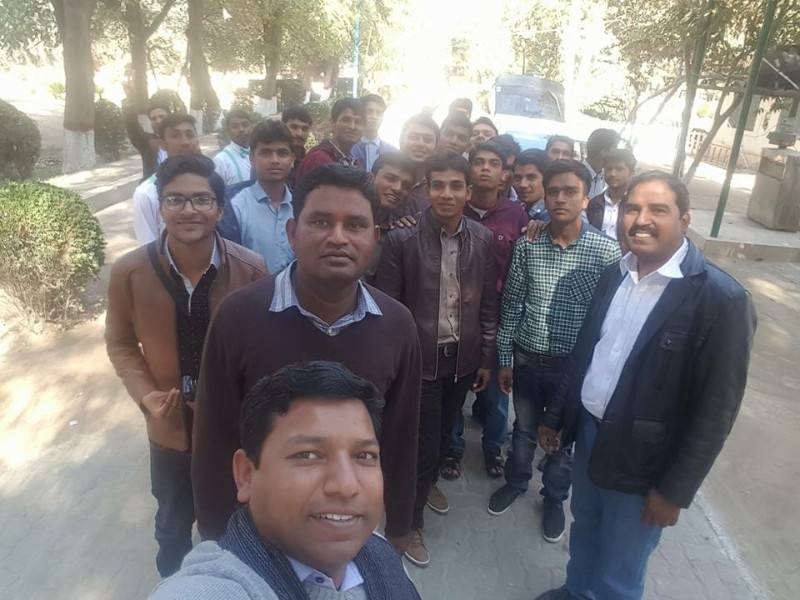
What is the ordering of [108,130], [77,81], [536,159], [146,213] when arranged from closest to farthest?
[146,213] < [536,159] < [77,81] < [108,130]

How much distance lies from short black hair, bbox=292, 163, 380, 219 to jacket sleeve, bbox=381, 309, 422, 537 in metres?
0.40

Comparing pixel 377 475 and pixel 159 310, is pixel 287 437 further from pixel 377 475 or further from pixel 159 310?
pixel 159 310

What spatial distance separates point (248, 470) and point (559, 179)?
224 cm

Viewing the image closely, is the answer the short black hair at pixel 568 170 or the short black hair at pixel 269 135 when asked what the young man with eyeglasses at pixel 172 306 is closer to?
the short black hair at pixel 269 135

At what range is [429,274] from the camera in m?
2.74

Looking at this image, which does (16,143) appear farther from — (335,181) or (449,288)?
(335,181)

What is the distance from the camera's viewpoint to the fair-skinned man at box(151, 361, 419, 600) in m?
0.95

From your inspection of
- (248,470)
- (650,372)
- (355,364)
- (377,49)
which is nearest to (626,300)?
(650,372)

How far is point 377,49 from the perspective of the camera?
26.3 meters

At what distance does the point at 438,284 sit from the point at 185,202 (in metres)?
1.20

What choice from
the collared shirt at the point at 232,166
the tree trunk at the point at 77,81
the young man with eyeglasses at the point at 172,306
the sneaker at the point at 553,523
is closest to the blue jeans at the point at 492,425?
the sneaker at the point at 553,523

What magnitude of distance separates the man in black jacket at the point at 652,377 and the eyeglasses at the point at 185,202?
1.58 m

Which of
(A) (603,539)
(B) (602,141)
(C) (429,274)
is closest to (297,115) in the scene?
(B) (602,141)

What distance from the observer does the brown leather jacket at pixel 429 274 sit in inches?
108
